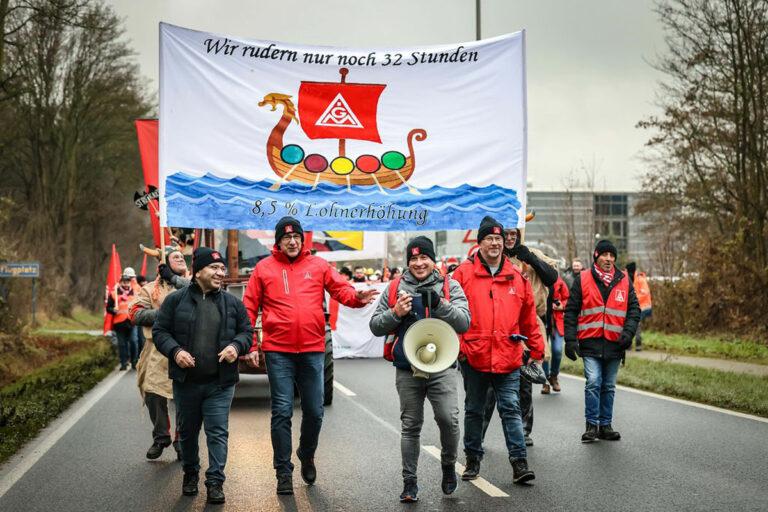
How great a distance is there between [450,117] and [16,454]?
5.18 metres

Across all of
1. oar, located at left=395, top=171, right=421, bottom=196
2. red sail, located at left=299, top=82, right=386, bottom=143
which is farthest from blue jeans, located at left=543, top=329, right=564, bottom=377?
red sail, located at left=299, top=82, right=386, bottom=143

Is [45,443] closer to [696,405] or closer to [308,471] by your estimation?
[308,471]

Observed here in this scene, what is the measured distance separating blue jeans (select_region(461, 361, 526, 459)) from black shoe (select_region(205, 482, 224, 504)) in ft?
6.27

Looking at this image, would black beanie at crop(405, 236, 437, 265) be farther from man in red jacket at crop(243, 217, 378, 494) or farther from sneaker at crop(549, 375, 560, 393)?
sneaker at crop(549, 375, 560, 393)

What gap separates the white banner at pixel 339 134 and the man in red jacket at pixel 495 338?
88.3 inches

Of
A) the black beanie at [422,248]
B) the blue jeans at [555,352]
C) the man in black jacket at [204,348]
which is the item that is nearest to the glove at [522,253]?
the black beanie at [422,248]

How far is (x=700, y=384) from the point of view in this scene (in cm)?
1462

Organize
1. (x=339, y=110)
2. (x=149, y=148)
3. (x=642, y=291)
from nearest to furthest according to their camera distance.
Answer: (x=339, y=110) < (x=149, y=148) < (x=642, y=291)

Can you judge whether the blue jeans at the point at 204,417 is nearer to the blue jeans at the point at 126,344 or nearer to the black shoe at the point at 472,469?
the black shoe at the point at 472,469

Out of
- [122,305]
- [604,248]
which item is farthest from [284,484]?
[122,305]

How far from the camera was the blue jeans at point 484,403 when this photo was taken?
8.18 metres

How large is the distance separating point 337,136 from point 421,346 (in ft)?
12.3

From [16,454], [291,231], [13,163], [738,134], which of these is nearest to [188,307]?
[291,231]

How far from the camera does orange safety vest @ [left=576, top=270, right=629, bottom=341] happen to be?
10281 mm
